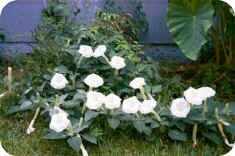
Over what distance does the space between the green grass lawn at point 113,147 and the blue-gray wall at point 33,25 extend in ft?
5.38

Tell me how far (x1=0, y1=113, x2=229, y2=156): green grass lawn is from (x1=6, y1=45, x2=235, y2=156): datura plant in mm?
55

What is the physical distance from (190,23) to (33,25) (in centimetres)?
182

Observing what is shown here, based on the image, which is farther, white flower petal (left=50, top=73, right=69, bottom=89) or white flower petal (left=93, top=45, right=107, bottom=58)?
white flower petal (left=93, top=45, right=107, bottom=58)

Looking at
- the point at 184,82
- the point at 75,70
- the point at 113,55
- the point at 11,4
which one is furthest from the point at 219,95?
the point at 11,4

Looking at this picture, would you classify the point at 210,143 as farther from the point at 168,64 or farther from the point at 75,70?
the point at 168,64

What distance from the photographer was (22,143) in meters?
2.34

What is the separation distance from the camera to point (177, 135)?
2.28 metres

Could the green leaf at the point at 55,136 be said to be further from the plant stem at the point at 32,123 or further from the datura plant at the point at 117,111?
the plant stem at the point at 32,123

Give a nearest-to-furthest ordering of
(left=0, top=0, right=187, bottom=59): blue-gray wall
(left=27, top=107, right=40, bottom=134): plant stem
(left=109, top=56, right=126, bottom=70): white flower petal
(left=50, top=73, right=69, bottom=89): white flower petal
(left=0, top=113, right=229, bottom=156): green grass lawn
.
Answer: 1. (left=0, top=113, right=229, bottom=156): green grass lawn
2. (left=27, top=107, right=40, bottom=134): plant stem
3. (left=50, top=73, right=69, bottom=89): white flower petal
4. (left=109, top=56, right=126, bottom=70): white flower petal
5. (left=0, top=0, right=187, bottom=59): blue-gray wall

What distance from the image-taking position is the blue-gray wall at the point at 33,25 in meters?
3.84

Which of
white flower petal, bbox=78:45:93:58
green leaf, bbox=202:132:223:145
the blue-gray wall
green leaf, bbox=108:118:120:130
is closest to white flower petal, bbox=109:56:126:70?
white flower petal, bbox=78:45:93:58

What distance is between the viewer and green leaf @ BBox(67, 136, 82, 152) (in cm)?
212

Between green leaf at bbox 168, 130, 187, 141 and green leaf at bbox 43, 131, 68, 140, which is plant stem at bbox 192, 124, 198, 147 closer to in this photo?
green leaf at bbox 168, 130, 187, 141

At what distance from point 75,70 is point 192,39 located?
2.87 feet
